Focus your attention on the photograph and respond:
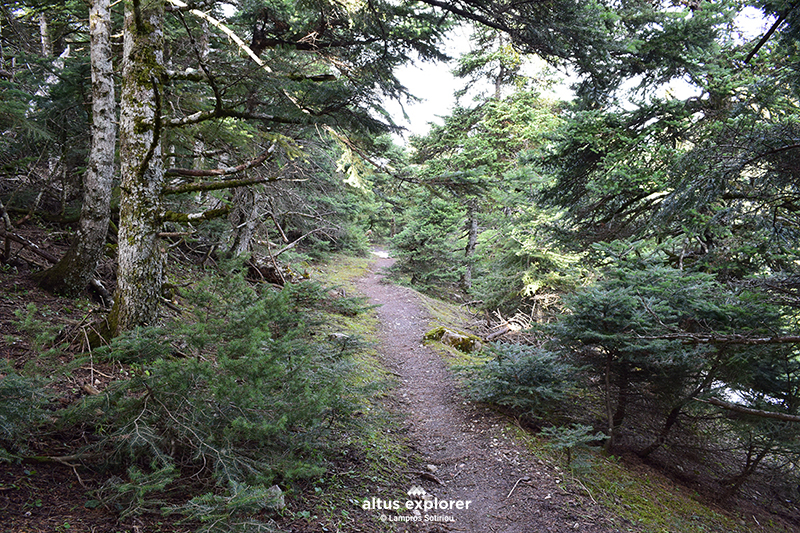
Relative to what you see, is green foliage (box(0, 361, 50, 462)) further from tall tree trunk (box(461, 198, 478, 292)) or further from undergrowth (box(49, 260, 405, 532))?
tall tree trunk (box(461, 198, 478, 292))

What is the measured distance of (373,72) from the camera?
20.8 ft

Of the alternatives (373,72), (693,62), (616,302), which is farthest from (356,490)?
(693,62)

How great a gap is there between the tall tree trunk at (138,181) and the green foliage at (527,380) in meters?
4.64

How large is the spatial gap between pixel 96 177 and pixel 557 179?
337 inches

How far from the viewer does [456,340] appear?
31.0 feet

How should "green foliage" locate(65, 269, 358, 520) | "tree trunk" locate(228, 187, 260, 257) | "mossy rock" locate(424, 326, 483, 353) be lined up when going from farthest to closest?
"mossy rock" locate(424, 326, 483, 353), "tree trunk" locate(228, 187, 260, 257), "green foliage" locate(65, 269, 358, 520)

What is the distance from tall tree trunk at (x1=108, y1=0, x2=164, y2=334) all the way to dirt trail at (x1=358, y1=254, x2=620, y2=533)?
347 cm

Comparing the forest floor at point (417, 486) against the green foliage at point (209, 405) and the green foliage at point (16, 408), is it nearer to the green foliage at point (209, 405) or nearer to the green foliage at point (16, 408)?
the green foliage at point (16, 408)

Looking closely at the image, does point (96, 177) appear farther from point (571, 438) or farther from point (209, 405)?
point (571, 438)

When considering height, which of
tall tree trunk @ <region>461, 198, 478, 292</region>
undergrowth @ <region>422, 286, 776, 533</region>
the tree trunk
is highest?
tall tree trunk @ <region>461, 198, 478, 292</region>

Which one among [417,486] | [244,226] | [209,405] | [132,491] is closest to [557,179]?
[417,486]

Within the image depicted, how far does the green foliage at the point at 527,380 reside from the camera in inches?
197

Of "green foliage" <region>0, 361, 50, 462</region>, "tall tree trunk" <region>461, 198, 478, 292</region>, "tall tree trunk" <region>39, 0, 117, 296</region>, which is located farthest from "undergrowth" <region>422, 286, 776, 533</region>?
"tall tree trunk" <region>461, 198, 478, 292</region>

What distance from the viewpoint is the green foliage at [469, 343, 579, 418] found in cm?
501
